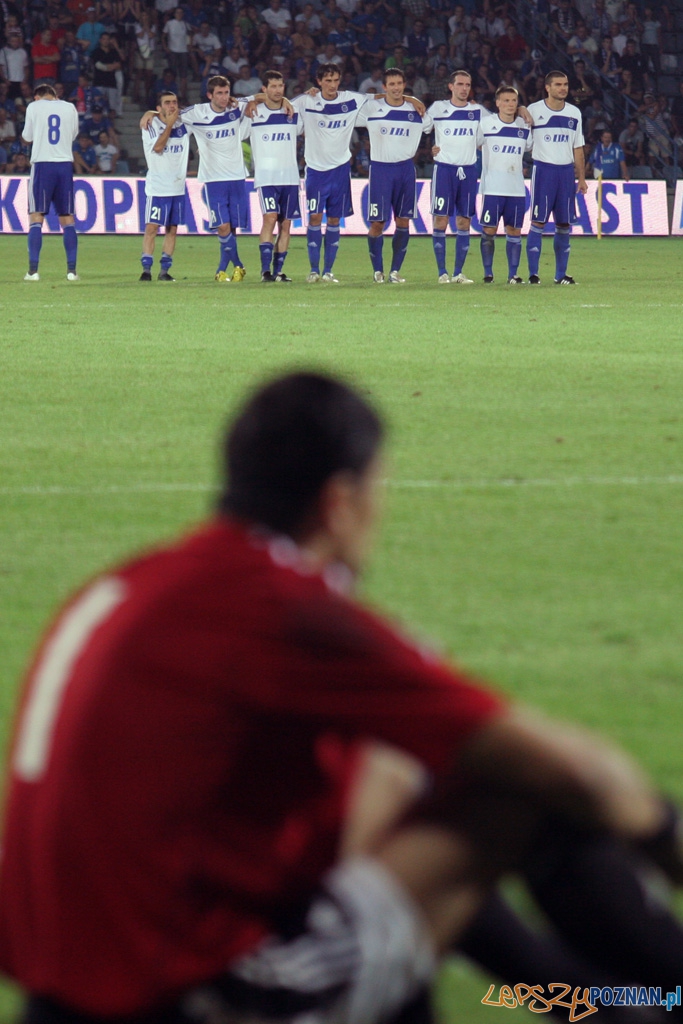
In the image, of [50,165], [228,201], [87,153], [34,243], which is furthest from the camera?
[87,153]

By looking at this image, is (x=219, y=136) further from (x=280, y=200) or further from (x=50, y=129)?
(x=50, y=129)

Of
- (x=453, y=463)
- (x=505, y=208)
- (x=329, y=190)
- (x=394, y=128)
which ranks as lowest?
(x=453, y=463)

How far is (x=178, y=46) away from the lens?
109 feet

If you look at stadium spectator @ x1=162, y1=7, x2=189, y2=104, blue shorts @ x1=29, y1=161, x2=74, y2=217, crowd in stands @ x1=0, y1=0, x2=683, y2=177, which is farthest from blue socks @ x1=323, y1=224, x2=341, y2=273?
stadium spectator @ x1=162, y1=7, x2=189, y2=104

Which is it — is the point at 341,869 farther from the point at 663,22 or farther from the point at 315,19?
the point at 663,22

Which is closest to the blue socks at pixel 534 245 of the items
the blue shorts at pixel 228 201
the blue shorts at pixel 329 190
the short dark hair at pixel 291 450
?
the blue shorts at pixel 329 190

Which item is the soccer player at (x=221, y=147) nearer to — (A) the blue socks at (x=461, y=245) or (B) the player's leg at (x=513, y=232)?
(A) the blue socks at (x=461, y=245)

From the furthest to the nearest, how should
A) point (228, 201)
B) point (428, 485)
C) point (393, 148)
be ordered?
1. point (228, 201)
2. point (393, 148)
3. point (428, 485)

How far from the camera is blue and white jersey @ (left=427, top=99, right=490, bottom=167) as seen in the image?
19828mm

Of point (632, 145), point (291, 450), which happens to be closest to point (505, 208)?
point (632, 145)

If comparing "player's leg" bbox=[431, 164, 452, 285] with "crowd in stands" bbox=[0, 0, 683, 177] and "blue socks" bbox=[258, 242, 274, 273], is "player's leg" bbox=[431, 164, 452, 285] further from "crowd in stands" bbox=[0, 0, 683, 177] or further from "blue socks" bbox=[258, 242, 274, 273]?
"crowd in stands" bbox=[0, 0, 683, 177]

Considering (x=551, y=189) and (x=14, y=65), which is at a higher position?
(x=14, y=65)

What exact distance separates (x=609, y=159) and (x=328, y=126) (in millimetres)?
12730

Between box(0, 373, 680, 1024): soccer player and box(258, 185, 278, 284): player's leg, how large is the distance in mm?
17710
